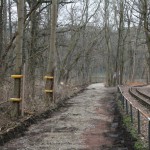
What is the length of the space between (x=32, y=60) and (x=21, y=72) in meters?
8.94

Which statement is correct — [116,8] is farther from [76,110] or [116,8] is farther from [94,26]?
[76,110]

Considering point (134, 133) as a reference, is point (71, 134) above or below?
below

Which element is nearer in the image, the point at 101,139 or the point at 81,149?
the point at 81,149

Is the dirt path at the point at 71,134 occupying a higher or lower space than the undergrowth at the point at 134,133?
lower

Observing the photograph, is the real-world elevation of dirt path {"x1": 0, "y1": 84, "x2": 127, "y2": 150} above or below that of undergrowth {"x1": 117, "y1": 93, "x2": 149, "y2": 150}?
below

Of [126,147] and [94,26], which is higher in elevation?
[94,26]

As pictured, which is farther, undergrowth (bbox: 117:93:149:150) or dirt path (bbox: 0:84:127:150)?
dirt path (bbox: 0:84:127:150)

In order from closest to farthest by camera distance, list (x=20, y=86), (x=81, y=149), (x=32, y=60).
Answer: (x=81, y=149), (x=20, y=86), (x=32, y=60)

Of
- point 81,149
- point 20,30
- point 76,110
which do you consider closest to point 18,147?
point 81,149

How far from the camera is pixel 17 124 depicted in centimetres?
1198

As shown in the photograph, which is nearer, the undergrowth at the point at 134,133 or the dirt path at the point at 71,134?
the undergrowth at the point at 134,133

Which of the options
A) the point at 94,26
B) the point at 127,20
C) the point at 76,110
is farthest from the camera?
the point at 94,26

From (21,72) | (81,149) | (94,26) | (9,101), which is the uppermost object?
(94,26)

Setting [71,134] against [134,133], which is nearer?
[134,133]
